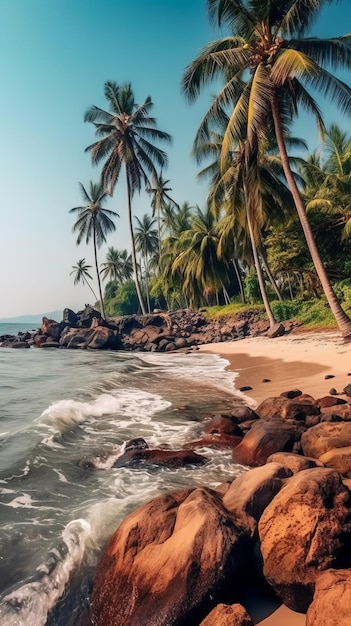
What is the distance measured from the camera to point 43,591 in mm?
3109

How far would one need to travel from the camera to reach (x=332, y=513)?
2795 mm

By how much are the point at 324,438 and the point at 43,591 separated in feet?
11.2

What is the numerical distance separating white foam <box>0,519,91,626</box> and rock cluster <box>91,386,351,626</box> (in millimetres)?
386

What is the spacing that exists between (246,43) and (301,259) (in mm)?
13463

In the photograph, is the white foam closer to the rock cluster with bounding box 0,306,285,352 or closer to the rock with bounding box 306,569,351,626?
the rock with bounding box 306,569,351,626

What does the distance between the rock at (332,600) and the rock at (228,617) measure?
0.37 m

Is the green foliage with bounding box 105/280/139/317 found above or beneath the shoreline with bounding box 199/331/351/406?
above

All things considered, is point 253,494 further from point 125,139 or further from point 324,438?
point 125,139

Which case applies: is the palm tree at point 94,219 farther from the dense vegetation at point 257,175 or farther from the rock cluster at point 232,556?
the rock cluster at point 232,556

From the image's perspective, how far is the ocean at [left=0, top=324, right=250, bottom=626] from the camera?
3178 mm

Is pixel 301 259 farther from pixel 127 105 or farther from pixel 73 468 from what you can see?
pixel 73 468

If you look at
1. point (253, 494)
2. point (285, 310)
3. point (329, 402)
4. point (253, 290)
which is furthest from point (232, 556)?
point (253, 290)

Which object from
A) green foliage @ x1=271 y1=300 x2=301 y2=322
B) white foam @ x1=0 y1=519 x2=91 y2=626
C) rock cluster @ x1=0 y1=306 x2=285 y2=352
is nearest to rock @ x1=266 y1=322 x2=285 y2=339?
rock cluster @ x1=0 y1=306 x2=285 y2=352

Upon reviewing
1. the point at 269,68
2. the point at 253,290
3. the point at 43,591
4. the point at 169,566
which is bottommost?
the point at 43,591
